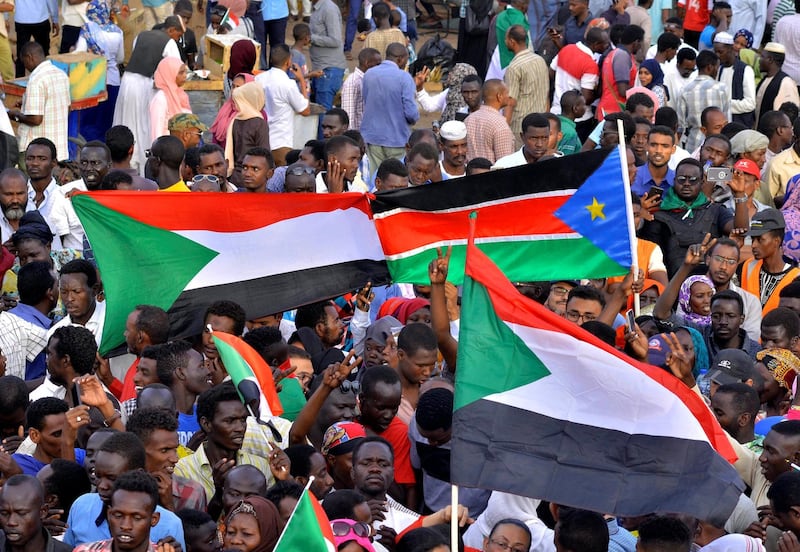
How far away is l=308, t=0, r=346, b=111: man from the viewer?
16891 mm

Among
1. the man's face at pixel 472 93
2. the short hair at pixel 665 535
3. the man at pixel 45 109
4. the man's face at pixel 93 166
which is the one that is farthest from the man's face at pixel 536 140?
the short hair at pixel 665 535

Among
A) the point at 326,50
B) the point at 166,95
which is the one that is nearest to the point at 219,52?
the point at 326,50

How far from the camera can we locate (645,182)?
12.1m

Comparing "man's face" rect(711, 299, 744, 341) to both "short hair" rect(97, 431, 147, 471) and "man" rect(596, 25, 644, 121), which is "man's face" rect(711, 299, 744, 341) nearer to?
"short hair" rect(97, 431, 147, 471)

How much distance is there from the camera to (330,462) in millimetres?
7602

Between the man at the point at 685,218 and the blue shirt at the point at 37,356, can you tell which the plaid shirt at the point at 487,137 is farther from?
the blue shirt at the point at 37,356

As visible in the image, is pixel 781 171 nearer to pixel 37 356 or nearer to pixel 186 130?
pixel 186 130

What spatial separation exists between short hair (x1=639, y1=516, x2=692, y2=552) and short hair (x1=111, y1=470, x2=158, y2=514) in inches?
79.2

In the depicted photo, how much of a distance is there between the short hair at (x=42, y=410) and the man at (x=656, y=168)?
5.85 m

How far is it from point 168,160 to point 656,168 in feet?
12.4

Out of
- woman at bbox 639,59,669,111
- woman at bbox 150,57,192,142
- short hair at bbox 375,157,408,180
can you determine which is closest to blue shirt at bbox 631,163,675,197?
short hair at bbox 375,157,408,180

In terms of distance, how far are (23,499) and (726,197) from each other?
22.5ft

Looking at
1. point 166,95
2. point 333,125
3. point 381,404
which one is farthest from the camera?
point 166,95

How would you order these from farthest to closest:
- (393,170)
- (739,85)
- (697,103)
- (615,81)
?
1. (739,85)
2. (615,81)
3. (697,103)
4. (393,170)
